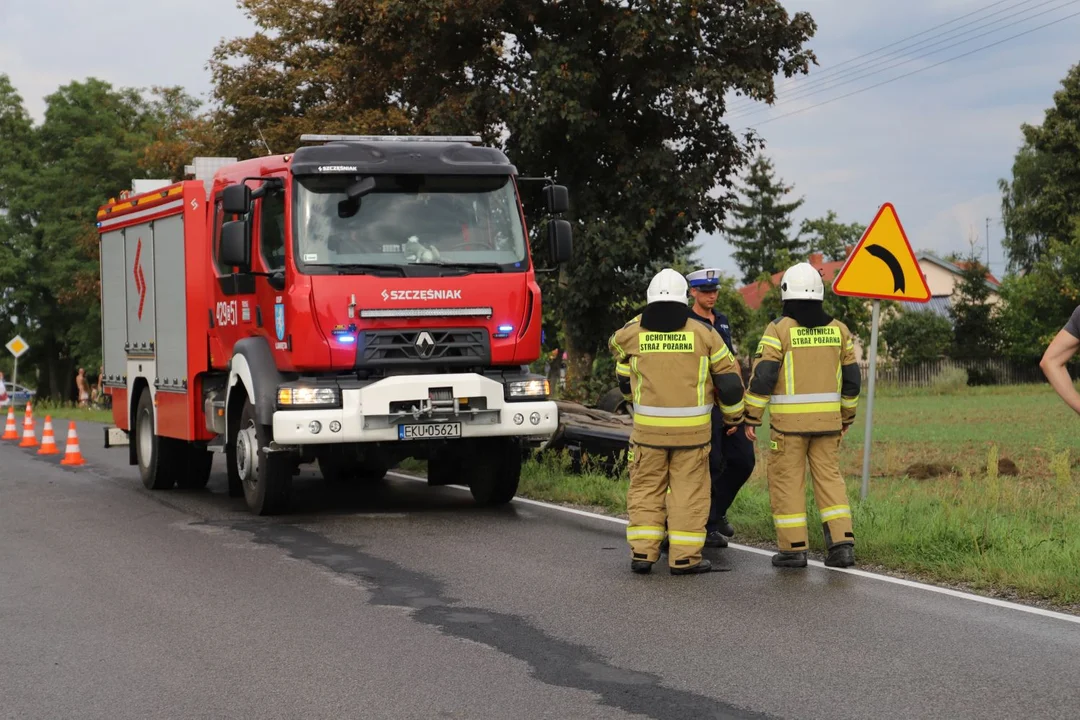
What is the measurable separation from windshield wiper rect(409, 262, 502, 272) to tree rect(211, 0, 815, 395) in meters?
12.9

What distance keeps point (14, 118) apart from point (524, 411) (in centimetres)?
6286

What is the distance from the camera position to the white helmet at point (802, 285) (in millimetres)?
9219


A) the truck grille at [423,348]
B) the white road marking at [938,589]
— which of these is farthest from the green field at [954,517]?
the truck grille at [423,348]

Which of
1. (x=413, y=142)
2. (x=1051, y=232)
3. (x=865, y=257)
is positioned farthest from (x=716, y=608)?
(x=1051, y=232)

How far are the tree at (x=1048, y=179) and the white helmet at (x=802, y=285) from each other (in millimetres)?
50779

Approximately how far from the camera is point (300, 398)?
1141 cm

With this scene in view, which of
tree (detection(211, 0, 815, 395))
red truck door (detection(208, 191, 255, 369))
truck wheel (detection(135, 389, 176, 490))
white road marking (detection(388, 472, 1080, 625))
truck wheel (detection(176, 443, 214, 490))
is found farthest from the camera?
tree (detection(211, 0, 815, 395))

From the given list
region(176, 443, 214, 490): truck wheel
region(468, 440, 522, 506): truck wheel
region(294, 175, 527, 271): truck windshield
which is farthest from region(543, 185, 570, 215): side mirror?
region(176, 443, 214, 490): truck wheel

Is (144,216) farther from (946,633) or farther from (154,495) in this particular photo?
(946,633)

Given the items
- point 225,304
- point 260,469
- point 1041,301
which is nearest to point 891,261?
point 260,469

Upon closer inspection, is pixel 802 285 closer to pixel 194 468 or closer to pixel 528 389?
pixel 528 389

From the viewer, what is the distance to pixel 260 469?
1205 cm

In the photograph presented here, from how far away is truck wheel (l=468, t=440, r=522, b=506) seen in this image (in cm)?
1273

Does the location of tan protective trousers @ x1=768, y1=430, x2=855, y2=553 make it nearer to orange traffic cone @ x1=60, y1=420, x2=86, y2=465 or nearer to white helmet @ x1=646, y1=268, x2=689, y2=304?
white helmet @ x1=646, y1=268, x2=689, y2=304
